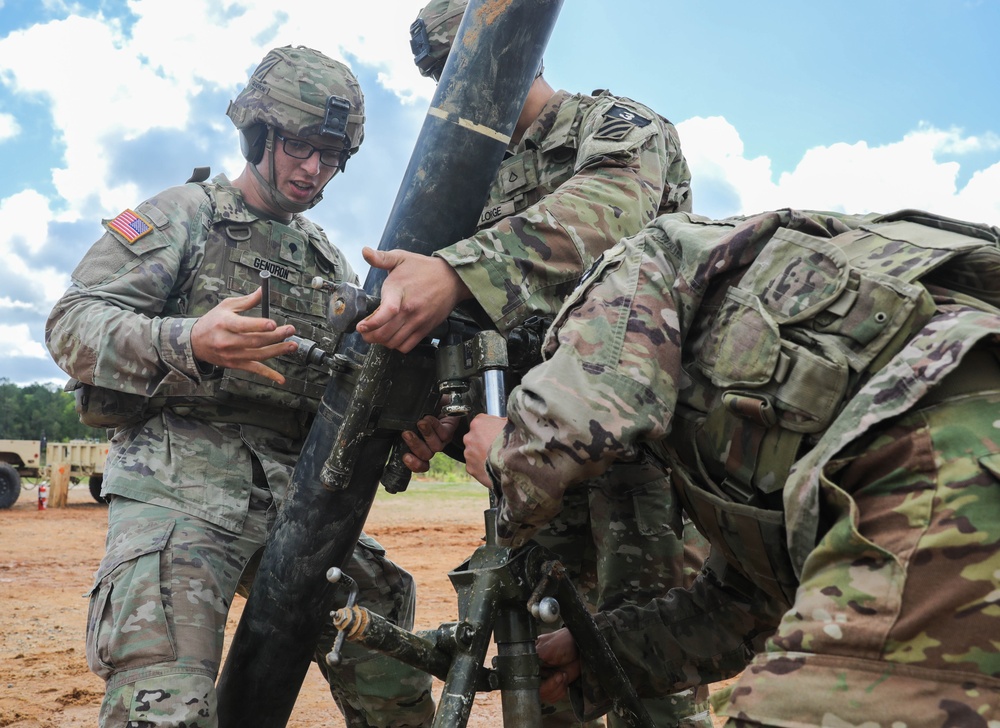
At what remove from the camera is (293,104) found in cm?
402

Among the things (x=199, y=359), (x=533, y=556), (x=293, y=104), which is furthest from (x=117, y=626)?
(x=293, y=104)

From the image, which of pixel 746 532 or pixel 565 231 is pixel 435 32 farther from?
pixel 746 532

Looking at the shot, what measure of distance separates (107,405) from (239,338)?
0.82 meters

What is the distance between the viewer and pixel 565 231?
9.68 ft

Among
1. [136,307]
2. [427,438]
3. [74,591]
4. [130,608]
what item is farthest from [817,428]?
[74,591]

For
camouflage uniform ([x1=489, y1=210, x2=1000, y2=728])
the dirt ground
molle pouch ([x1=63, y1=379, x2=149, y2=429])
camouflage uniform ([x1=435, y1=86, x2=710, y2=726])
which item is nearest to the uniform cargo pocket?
molle pouch ([x1=63, y1=379, x2=149, y2=429])

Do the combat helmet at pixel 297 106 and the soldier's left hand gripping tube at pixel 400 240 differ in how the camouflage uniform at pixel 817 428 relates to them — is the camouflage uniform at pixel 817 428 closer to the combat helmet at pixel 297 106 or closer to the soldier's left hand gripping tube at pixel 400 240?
the soldier's left hand gripping tube at pixel 400 240

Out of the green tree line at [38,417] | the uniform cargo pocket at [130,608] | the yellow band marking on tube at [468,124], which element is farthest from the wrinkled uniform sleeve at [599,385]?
the green tree line at [38,417]

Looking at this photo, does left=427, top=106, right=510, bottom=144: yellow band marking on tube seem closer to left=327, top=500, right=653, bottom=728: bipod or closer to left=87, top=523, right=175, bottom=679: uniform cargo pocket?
left=327, top=500, right=653, bottom=728: bipod

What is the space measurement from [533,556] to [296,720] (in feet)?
10.6

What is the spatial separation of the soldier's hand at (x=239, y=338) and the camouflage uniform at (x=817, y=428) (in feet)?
3.50

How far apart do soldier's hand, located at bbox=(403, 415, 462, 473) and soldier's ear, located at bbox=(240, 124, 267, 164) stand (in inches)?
67.2

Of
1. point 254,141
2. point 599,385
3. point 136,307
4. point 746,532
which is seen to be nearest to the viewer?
point 599,385

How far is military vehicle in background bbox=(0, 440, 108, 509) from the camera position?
18.2 meters
